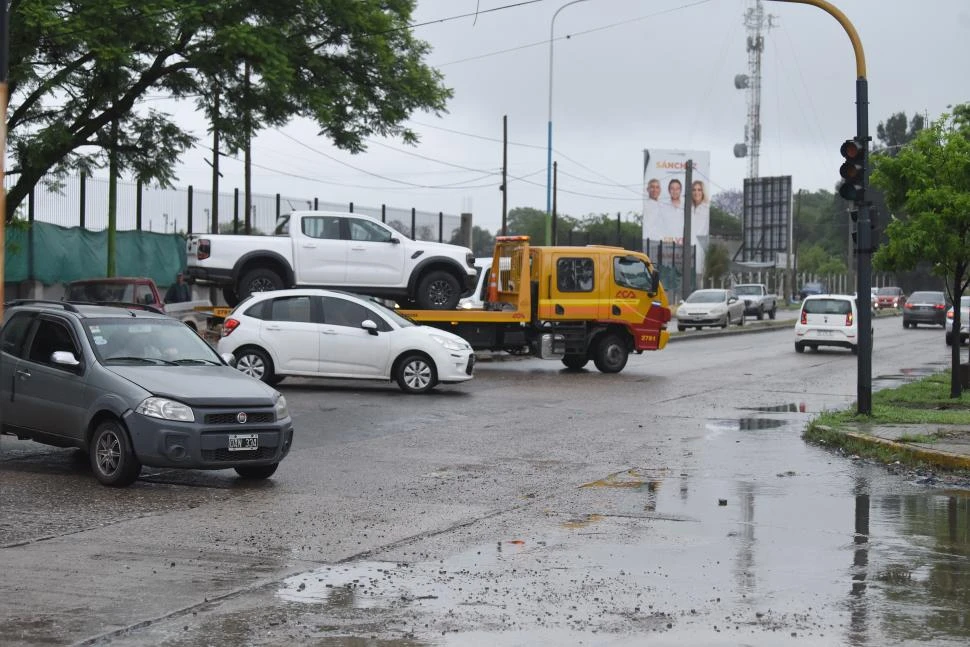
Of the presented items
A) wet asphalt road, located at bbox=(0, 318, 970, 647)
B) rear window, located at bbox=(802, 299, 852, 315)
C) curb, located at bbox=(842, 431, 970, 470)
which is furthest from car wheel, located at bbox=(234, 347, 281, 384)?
rear window, located at bbox=(802, 299, 852, 315)

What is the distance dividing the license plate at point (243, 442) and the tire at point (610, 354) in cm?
1516

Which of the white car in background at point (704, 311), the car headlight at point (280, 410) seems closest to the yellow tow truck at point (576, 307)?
the car headlight at point (280, 410)

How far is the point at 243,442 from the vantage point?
11594mm

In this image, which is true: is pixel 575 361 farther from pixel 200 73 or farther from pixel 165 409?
pixel 165 409

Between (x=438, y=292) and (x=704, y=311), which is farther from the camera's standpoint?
(x=704, y=311)

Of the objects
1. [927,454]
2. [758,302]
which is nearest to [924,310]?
[758,302]

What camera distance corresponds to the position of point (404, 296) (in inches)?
960

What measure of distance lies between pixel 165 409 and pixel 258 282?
39.4ft

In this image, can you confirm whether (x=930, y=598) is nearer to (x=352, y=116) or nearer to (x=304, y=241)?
(x=304, y=241)

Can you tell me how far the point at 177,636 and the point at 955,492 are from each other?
810cm

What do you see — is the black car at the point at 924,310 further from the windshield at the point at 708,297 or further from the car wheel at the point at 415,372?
the car wheel at the point at 415,372

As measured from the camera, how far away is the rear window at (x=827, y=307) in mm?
34500

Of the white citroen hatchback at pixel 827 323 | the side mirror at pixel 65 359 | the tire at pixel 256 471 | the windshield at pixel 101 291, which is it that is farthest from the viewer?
the white citroen hatchback at pixel 827 323

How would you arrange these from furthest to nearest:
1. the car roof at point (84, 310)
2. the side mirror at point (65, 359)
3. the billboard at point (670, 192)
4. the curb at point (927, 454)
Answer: the billboard at point (670, 192) → the curb at point (927, 454) → the car roof at point (84, 310) → the side mirror at point (65, 359)
